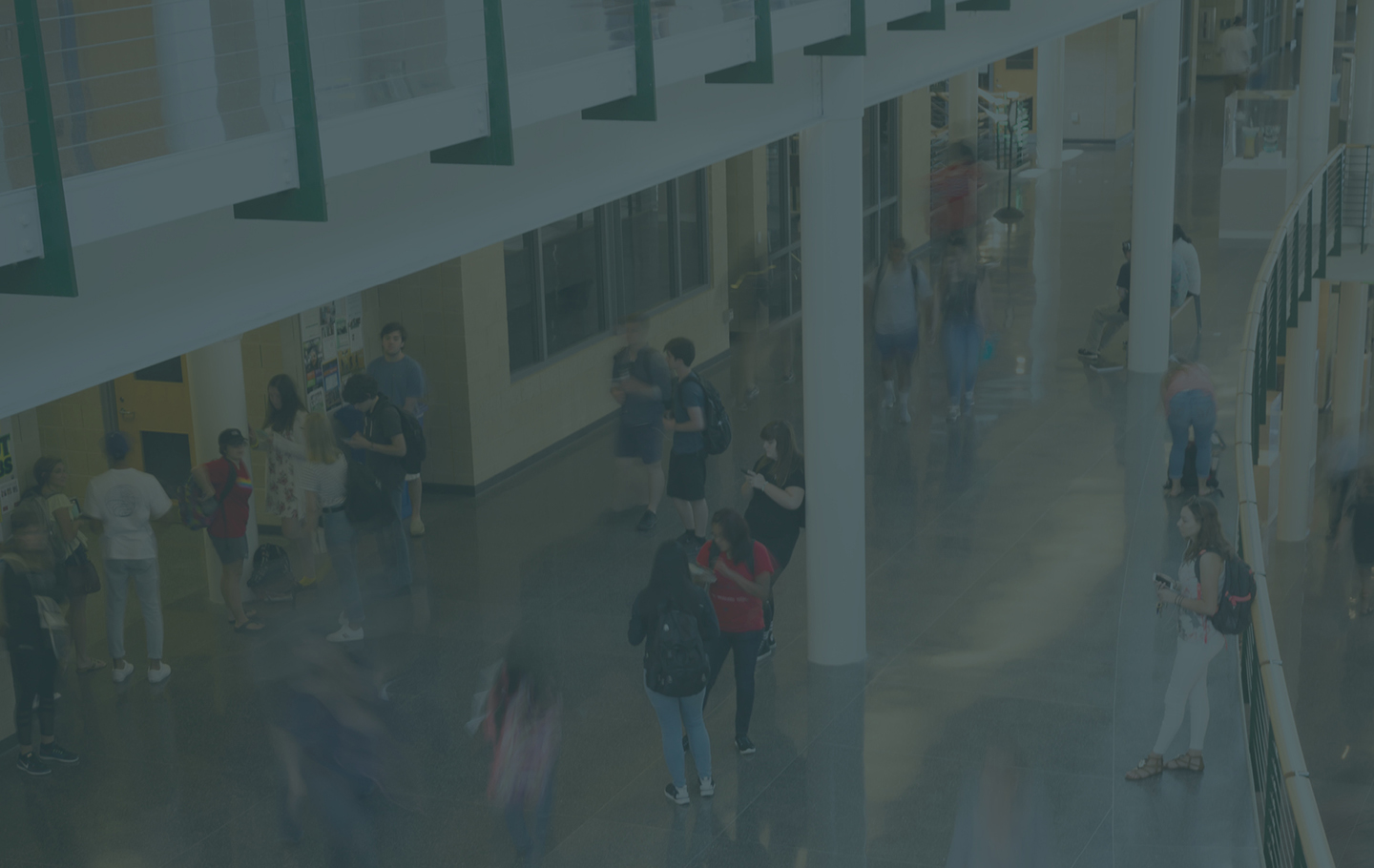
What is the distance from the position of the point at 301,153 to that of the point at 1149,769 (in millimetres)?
5254

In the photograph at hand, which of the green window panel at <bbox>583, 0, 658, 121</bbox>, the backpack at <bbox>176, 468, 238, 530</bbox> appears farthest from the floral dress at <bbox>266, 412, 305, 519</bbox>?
the green window panel at <bbox>583, 0, 658, 121</bbox>

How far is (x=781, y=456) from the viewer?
891cm

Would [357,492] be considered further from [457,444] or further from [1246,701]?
[1246,701]

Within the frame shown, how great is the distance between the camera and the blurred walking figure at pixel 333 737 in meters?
6.36

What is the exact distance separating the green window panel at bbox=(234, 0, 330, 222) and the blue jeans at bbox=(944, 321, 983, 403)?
9.73 m

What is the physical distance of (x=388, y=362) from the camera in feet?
35.0

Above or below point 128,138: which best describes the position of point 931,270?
below

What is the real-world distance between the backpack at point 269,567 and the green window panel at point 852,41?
473cm

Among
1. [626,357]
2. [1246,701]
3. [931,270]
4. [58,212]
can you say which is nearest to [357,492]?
[626,357]

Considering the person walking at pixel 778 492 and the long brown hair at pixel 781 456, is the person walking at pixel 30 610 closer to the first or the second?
the person walking at pixel 778 492

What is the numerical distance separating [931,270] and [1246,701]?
42.9ft

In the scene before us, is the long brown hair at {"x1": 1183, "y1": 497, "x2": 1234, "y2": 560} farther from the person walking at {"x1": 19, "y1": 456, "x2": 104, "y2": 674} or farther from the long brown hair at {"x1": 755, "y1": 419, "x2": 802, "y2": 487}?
the person walking at {"x1": 19, "y1": 456, "x2": 104, "y2": 674}

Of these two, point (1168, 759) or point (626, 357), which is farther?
point (626, 357)

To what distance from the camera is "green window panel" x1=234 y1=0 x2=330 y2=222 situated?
14.3 feet
